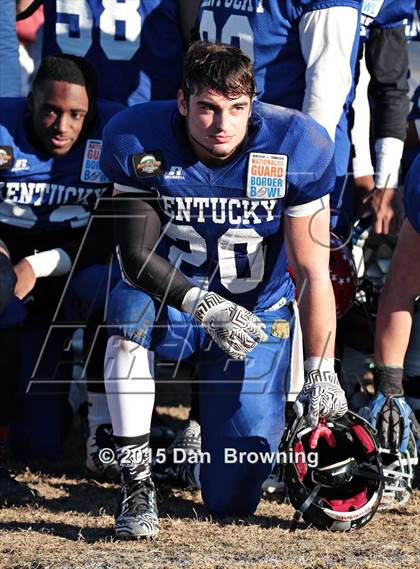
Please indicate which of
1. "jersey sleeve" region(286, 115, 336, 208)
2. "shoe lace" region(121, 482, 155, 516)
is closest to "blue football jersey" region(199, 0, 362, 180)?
"jersey sleeve" region(286, 115, 336, 208)

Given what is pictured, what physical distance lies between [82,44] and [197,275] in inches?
57.2

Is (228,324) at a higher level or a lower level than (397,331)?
higher

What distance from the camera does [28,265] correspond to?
14.4ft

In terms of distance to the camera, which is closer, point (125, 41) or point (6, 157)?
point (6, 157)

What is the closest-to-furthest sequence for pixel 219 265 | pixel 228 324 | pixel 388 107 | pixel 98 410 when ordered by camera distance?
pixel 228 324, pixel 219 265, pixel 98 410, pixel 388 107

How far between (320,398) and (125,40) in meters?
2.02

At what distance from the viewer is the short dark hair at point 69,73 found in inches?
175

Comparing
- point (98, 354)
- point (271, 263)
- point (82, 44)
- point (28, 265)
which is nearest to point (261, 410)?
point (271, 263)

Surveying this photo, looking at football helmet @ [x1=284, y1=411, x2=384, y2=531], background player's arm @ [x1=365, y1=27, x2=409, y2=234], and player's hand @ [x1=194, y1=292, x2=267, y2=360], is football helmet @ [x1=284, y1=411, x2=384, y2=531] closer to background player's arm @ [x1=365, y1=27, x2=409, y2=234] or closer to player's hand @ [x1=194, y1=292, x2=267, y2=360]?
player's hand @ [x1=194, y1=292, x2=267, y2=360]

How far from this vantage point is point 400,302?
4.01 metres

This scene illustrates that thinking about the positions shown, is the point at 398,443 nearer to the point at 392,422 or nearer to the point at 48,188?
the point at 392,422

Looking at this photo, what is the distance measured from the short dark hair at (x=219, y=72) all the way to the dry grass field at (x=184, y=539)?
4.26ft

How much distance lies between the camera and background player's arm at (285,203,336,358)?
369cm

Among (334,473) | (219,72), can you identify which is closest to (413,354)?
(334,473)
